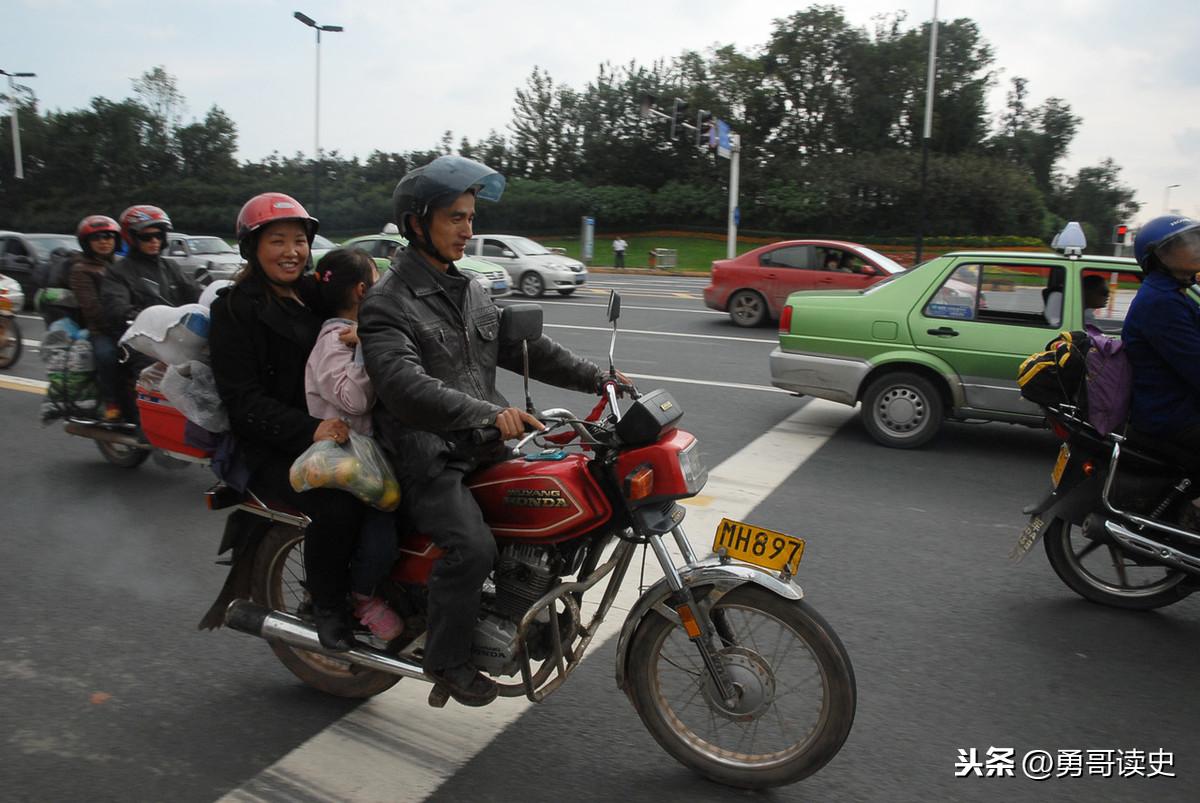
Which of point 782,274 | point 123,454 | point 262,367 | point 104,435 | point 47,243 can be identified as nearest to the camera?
point 262,367

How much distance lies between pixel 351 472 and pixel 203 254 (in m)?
20.0

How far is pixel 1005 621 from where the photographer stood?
174 inches

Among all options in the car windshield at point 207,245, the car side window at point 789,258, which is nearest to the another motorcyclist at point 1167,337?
the car side window at point 789,258

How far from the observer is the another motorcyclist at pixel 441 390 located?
287cm

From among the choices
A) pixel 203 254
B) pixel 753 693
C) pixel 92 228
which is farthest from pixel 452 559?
pixel 203 254

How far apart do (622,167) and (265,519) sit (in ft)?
196

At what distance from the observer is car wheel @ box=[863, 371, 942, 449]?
763cm

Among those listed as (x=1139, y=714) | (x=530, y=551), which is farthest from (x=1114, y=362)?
(x=530, y=551)

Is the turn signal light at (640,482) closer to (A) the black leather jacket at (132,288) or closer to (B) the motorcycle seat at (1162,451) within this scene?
(B) the motorcycle seat at (1162,451)

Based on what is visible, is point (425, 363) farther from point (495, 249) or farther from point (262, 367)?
point (495, 249)

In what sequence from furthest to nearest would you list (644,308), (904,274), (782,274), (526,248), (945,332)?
(526,248) < (644,308) < (782,274) < (904,274) < (945,332)

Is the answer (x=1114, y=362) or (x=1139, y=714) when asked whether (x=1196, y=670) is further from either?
(x=1114, y=362)

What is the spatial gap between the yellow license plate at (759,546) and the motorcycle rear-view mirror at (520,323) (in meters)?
0.87

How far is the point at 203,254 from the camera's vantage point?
20984mm
